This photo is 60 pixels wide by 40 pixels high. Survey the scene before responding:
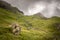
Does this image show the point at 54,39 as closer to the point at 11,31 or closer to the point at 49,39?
the point at 49,39

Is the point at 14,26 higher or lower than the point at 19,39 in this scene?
higher

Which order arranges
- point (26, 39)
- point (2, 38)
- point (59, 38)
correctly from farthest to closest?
point (59, 38)
point (26, 39)
point (2, 38)

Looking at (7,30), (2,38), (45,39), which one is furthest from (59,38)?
(2,38)

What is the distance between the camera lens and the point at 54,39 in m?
140

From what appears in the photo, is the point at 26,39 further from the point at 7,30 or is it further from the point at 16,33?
the point at 7,30

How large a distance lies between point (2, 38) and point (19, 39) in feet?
61.7

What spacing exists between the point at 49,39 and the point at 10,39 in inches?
2168

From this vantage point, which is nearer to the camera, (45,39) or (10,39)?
(10,39)

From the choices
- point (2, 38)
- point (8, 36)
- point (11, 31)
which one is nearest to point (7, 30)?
point (11, 31)

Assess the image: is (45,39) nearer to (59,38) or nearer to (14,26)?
(59,38)

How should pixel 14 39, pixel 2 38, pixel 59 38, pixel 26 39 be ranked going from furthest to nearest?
pixel 59 38 → pixel 26 39 → pixel 14 39 → pixel 2 38

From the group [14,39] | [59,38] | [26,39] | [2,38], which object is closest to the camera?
[2,38]

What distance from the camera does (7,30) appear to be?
12538 cm

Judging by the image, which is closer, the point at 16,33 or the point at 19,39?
the point at 19,39
